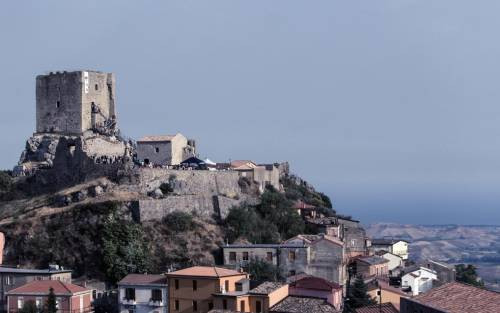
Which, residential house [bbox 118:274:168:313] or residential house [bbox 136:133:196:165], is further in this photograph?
residential house [bbox 136:133:196:165]

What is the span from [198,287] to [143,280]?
3.48 m

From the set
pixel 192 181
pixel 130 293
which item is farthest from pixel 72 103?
pixel 130 293

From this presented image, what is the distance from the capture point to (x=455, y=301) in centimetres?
3350

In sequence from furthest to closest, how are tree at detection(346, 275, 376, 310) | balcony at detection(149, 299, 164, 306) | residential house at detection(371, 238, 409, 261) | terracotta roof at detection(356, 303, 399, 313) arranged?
residential house at detection(371, 238, 409, 261) → tree at detection(346, 275, 376, 310) → balcony at detection(149, 299, 164, 306) → terracotta roof at detection(356, 303, 399, 313)

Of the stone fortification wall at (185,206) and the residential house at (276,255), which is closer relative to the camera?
the residential house at (276,255)

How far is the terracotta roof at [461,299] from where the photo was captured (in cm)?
3225

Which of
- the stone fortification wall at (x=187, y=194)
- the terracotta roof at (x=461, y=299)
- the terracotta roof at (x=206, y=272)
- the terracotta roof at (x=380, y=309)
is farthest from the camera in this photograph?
the stone fortification wall at (x=187, y=194)

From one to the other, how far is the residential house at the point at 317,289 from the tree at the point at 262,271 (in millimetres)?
3311

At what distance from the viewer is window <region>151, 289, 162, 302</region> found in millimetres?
49906

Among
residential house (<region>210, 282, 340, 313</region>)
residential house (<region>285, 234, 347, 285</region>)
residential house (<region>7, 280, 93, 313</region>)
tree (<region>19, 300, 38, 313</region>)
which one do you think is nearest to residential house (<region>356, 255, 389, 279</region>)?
residential house (<region>285, 234, 347, 285</region>)

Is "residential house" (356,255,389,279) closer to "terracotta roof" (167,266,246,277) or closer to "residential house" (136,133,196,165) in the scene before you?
"terracotta roof" (167,266,246,277)

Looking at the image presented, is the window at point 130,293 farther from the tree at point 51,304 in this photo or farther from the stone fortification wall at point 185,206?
the stone fortification wall at point 185,206

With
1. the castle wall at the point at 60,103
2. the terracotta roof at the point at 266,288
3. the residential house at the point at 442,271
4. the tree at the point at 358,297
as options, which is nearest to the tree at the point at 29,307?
the terracotta roof at the point at 266,288

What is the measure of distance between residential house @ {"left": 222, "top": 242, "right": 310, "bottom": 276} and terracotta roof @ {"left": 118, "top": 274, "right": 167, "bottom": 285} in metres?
6.06
